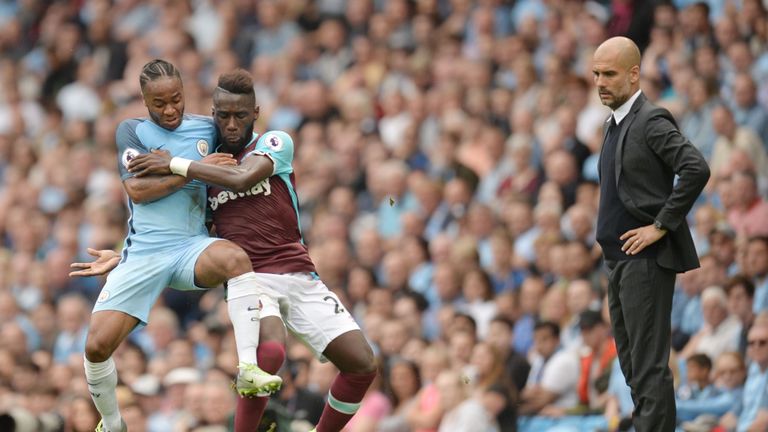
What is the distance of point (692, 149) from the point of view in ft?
28.0

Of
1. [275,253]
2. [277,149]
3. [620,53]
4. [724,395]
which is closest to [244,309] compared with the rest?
[275,253]

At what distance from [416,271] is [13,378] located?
163 inches

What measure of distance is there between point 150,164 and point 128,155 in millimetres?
233

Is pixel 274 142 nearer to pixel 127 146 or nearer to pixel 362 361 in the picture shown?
pixel 127 146

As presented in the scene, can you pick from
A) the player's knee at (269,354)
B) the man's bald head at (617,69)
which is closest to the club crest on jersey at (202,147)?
the player's knee at (269,354)

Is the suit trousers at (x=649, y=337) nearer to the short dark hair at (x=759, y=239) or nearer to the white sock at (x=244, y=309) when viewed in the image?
the white sock at (x=244, y=309)

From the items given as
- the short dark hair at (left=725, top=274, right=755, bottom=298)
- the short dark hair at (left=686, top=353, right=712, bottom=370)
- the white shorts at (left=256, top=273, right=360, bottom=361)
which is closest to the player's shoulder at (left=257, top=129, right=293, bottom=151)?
the white shorts at (left=256, top=273, right=360, bottom=361)

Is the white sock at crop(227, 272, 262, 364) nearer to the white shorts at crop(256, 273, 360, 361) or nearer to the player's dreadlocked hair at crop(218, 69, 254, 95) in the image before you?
the white shorts at crop(256, 273, 360, 361)

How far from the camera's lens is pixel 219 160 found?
900 centimetres

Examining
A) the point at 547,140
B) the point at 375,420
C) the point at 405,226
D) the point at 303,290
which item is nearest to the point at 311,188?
the point at 405,226

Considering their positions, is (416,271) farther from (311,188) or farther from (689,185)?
(689,185)

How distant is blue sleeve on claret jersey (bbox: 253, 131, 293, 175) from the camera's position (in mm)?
9148

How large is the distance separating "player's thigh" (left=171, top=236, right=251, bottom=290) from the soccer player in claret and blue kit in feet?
0.98

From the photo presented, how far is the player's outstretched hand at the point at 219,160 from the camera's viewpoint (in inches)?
353
